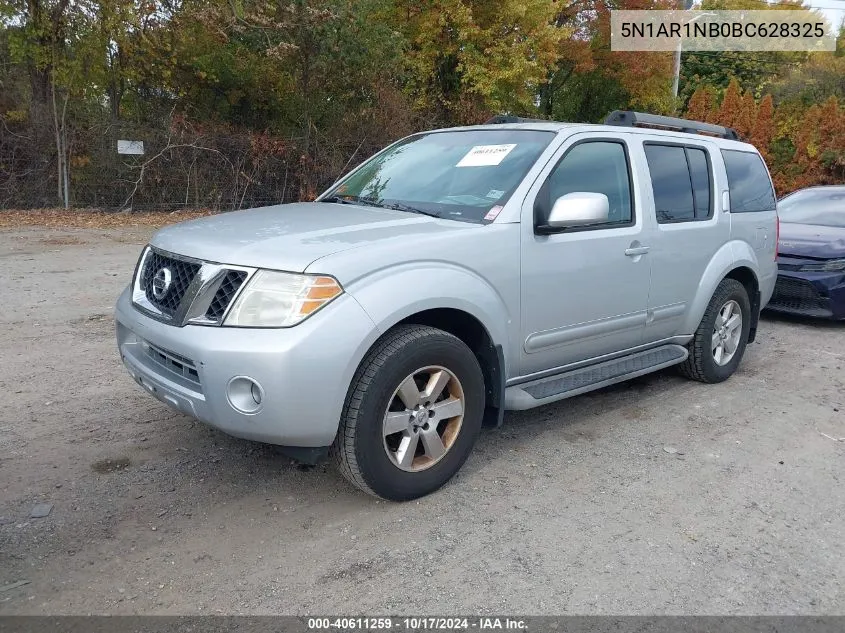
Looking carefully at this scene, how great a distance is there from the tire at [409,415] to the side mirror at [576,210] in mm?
894

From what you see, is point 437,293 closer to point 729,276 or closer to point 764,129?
point 729,276

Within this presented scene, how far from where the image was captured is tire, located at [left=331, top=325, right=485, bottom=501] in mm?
3090

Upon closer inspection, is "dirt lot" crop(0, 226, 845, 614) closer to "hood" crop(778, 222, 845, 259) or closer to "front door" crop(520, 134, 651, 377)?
"front door" crop(520, 134, 651, 377)

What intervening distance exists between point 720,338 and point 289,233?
143 inches

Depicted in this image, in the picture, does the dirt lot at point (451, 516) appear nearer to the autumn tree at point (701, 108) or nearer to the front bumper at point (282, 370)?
the front bumper at point (282, 370)

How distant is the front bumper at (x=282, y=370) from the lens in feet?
9.41

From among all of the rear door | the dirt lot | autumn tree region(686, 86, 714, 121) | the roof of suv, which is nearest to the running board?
the rear door

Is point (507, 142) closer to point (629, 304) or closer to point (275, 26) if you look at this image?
point (629, 304)

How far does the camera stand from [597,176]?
168 inches

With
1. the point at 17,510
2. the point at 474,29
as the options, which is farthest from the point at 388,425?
the point at 474,29

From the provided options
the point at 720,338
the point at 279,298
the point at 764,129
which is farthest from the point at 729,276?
the point at 764,129

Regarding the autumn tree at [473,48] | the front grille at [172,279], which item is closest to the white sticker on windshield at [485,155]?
the front grille at [172,279]

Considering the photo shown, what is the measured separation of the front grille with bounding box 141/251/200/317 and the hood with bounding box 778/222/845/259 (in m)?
6.83

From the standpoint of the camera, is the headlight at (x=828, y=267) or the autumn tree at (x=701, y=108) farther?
the autumn tree at (x=701, y=108)
